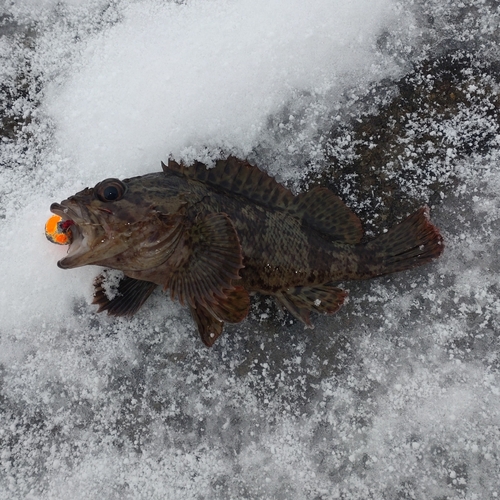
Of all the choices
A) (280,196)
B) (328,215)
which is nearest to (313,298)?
(328,215)

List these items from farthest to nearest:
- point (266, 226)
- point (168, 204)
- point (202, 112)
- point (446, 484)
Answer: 1. point (202, 112)
2. point (446, 484)
3. point (266, 226)
4. point (168, 204)

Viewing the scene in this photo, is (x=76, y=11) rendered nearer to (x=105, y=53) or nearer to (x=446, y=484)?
(x=105, y=53)

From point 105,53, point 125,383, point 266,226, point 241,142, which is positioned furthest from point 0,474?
point 105,53

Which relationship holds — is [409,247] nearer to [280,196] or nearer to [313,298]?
[313,298]

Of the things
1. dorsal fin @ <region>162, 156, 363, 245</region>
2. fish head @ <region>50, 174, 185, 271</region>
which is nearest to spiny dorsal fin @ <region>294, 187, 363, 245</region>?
dorsal fin @ <region>162, 156, 363, 245</region>

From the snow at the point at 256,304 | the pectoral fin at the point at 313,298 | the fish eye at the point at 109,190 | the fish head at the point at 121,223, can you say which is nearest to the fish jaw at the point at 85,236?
the fish head at the point at 121,223

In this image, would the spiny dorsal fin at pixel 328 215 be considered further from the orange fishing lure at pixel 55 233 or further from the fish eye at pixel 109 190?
the orange fishing lure at pixel 55 233
